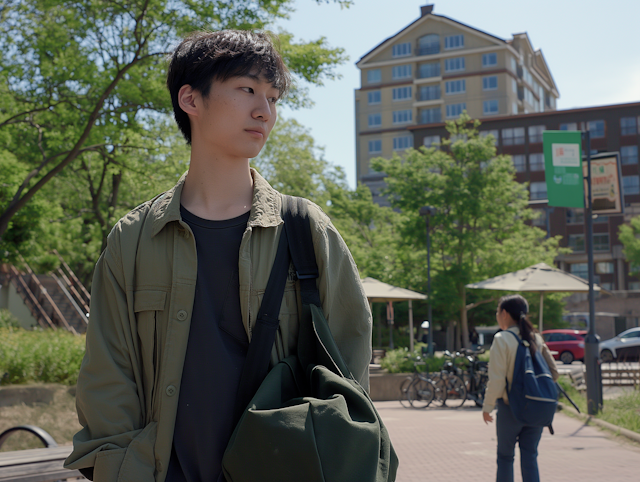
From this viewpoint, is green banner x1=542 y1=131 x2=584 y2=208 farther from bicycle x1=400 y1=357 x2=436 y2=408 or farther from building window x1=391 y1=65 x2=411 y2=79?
building window x1=391 y1=65 x2=411 y2=79

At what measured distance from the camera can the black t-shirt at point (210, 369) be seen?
1574 mm

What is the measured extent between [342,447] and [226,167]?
853mm

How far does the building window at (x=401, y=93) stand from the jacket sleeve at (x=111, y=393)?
79.8 metres

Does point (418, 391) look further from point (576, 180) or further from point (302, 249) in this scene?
point (302, 249)

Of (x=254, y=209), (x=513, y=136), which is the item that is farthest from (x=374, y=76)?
(x=254, y=209)

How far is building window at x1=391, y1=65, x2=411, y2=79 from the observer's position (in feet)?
259

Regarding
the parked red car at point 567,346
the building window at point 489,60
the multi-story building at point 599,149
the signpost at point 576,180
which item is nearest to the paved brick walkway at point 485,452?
the signpost at point 576,180

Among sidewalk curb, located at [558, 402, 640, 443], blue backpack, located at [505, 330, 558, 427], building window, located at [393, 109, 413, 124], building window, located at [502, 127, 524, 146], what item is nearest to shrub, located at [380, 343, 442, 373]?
sidewalk curb, located at [558, 402, 640, 443]

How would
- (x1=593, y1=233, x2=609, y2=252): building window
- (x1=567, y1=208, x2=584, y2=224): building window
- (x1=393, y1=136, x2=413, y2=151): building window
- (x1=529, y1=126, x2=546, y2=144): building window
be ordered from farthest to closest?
(x1=393, y1=136, x2=413, y2=151): building window
(x1=529, y1=126, x2=546, y2=144): building window
(x1=567, y1=208, x2=584, y2=224): building window
(x1=593, y1=233, x2=609, y2=252): building window

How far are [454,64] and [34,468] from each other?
78256 millimetres

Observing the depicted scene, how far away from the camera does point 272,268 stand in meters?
1.67

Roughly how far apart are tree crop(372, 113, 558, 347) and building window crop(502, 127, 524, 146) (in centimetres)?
4073

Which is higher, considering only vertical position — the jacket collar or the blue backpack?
the jacket collar

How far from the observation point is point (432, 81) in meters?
77.4
